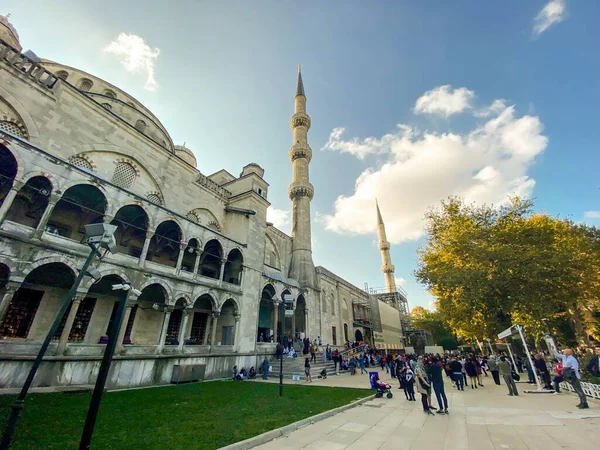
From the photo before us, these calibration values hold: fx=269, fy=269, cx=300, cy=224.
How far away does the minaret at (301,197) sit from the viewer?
2755 centimetres

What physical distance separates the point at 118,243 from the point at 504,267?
23.9m

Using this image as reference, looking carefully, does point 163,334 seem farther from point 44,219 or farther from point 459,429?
point 459,429

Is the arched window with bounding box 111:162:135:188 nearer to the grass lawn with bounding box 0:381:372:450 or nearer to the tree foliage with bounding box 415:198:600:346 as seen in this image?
the grass lawn with bounding box 0:381:372:450

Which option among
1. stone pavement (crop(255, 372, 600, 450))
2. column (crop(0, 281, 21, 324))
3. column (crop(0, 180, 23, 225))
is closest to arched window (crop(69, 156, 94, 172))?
column (crop(0, 180, 23, 225))

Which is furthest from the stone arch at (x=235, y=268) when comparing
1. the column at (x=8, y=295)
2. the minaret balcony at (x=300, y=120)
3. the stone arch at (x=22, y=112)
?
the minaret balcony at (x=300, y=120)

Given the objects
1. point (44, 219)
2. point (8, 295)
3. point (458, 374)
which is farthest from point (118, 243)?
point (458, 374)

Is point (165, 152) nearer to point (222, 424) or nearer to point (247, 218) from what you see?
point (247, 218)

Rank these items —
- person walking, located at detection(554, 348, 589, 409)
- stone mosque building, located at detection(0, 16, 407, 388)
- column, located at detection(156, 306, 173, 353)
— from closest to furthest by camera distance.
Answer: person walking, located at detection(554, 348, 589, 409) → stone mosque building, located at detection(0, 16, 407, 388) → column, located at detection(156, 306, 173, 353)

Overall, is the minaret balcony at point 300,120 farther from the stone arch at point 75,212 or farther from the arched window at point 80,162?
the stone arch at point 75,212

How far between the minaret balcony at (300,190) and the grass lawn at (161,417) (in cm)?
2271

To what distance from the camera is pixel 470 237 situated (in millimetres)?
19156

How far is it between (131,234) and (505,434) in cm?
1783

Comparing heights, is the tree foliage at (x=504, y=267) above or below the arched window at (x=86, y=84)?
below

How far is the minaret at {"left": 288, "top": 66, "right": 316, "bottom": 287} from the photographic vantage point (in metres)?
27.5
